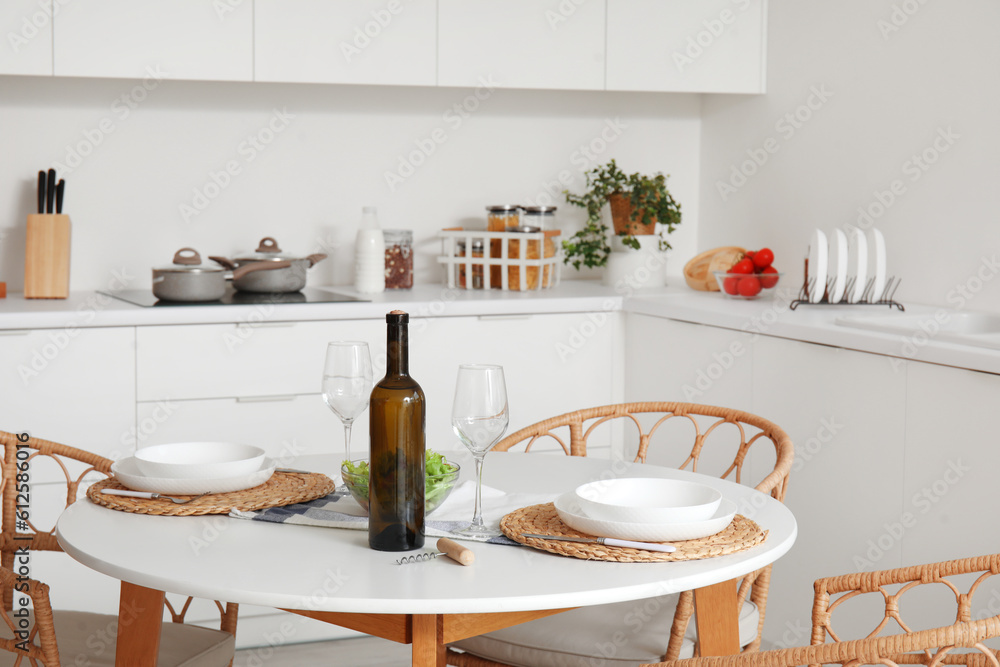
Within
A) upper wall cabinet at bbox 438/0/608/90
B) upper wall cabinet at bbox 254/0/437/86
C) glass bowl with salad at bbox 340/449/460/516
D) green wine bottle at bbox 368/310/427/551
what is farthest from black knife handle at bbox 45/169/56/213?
green wine bottle at bbox 368/310/427/551

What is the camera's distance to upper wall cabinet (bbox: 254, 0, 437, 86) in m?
3.16

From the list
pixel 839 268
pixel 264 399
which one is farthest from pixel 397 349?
pixel 839 268

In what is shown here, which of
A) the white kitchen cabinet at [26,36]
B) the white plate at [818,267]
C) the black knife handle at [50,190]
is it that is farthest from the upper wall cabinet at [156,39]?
the white plate at [818,267]

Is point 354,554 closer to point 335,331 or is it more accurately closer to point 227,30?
point 335,331

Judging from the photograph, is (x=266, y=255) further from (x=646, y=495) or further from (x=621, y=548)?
(x=621, y=548)

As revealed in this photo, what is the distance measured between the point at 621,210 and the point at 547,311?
621mm

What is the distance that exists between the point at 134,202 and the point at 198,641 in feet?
6.60

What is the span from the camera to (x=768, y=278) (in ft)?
10.4

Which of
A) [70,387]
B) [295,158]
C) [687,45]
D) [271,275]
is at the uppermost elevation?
[687,45]

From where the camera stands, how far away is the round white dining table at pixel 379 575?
118 centimetres

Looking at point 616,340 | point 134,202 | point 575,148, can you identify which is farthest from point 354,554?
point 575,148

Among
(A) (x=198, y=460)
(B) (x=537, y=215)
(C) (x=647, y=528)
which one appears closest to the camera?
(C) (x=647, y=528)

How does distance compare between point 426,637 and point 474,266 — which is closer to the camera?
point 426,637

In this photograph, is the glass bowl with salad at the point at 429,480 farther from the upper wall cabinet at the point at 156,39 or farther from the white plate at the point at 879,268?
the upper wall cabinet at the point at 156,39
